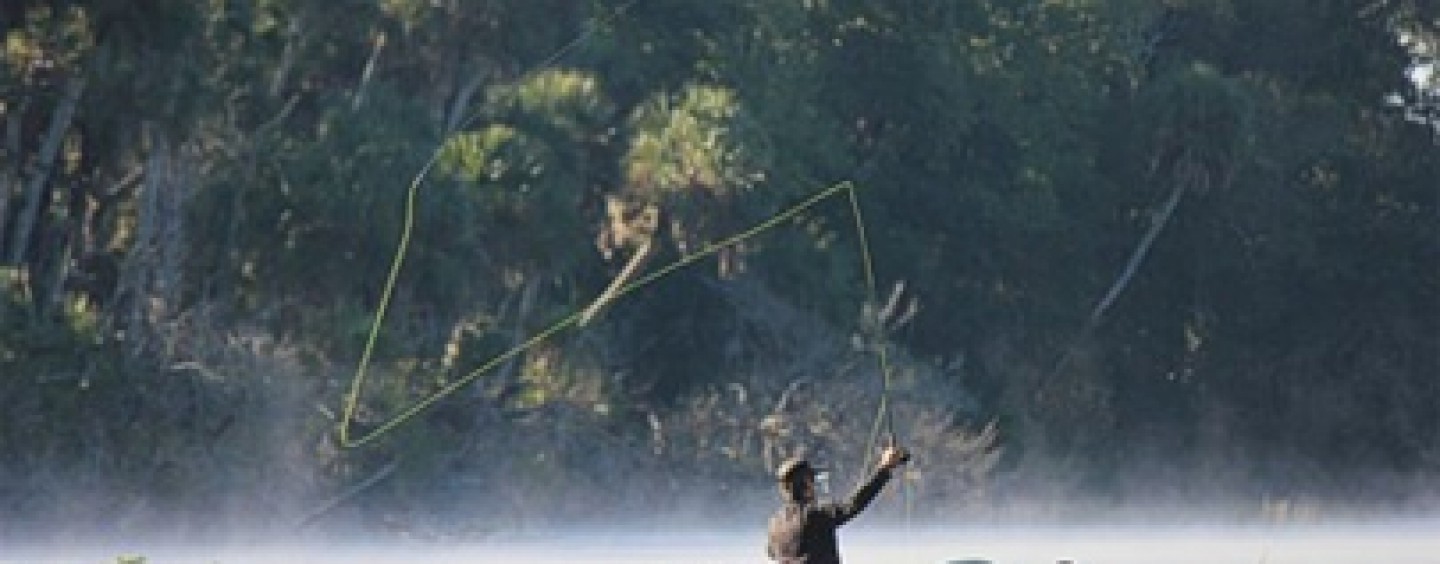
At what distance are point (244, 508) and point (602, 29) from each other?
1088 cm

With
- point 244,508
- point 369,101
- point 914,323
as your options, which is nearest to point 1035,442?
point 914,323

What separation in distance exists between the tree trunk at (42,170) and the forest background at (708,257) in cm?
4

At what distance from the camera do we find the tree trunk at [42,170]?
38.6 m

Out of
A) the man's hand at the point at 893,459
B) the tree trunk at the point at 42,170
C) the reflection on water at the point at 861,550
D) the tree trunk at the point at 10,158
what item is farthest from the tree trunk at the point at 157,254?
the man's hand at the point at 893,459

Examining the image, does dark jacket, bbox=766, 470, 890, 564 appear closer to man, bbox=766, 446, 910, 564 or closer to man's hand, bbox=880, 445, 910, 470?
man, bbox=766, 446, 910, 564

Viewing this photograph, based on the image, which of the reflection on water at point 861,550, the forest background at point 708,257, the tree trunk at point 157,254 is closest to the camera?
the reflection on water at point 861,550

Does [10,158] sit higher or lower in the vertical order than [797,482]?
higher

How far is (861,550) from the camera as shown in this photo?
140 feet

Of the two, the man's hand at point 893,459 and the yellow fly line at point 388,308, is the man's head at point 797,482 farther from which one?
the yellow fly line at point 388,308

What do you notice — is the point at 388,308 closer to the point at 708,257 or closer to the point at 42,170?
the point at 42,170

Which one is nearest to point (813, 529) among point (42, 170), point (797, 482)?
point (797, 482)

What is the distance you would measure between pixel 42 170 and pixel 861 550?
31.0 ft

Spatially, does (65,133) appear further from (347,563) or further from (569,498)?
(569,498)

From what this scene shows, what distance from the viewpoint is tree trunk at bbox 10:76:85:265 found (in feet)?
127
